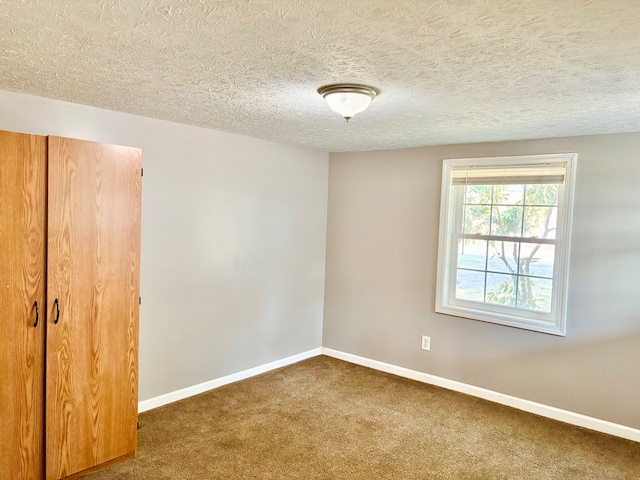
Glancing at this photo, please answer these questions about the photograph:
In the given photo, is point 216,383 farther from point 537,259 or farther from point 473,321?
point 537,259

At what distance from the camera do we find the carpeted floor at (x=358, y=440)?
2.66 m

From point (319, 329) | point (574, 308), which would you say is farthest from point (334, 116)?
point (319, 329)

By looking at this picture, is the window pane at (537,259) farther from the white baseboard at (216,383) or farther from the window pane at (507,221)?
the white baseboard at (216,383)

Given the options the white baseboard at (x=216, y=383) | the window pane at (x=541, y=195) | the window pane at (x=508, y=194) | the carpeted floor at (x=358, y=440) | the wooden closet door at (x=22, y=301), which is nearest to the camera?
the wooden closet door at (x=22, y=301)

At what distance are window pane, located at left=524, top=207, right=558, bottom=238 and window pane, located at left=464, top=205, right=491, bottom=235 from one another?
0.32 metres

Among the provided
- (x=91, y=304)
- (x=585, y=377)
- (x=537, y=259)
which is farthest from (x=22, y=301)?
(x=585, y=377)

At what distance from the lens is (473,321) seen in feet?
12.7

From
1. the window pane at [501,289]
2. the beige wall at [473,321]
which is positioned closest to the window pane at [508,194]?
the beige wall at [473,321]

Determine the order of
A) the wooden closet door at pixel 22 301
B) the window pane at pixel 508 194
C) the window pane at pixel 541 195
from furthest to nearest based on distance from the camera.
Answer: the window pane at pixel 508 194
the window pane at pixel 541 195
the wooden closet door at pixel 22 301

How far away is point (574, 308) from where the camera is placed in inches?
132

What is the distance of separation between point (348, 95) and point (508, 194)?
2071 mm

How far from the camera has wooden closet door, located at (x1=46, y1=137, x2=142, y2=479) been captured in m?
2.35

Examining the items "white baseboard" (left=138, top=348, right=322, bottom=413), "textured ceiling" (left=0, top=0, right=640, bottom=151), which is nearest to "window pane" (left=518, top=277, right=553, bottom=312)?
"textured ceiling" (left=0, top=0, right=640, bottom=151)

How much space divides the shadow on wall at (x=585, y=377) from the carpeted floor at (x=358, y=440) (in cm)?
17
